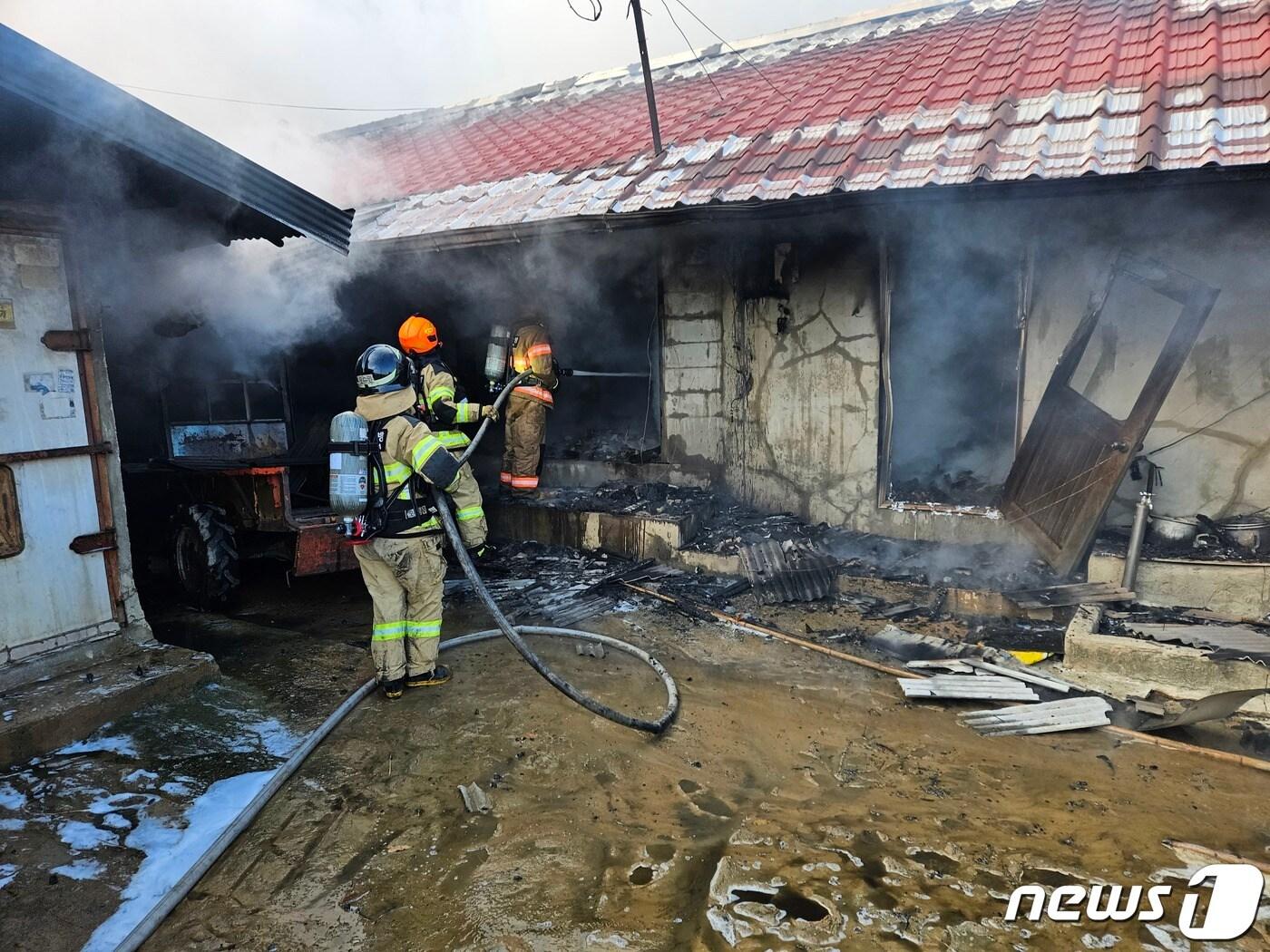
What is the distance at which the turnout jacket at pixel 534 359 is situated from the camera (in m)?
8.52

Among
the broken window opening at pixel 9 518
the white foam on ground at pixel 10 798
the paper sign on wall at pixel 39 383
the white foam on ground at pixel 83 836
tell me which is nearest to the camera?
the white foam on ground at pixel 83 836

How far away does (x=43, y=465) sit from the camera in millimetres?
5125

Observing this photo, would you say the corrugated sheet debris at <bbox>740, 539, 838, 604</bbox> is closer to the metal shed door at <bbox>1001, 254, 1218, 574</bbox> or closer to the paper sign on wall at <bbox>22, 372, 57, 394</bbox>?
the metal shed door at <bbox>1001, 254, 1218, 574</bbox>

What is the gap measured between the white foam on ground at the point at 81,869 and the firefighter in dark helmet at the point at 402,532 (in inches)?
76.6

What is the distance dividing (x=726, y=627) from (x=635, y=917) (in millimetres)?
3375

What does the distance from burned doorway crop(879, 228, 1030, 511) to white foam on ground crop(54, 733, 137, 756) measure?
6564mm

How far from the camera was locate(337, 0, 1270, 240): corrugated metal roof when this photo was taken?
5824mm

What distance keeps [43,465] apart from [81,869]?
9.46ft

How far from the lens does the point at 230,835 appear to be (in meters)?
3.67

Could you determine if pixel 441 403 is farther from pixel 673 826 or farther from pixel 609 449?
pixel 673 826

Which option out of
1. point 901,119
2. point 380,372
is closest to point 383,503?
point 380,372

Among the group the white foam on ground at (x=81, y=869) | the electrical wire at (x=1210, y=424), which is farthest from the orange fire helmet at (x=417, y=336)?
the electrical wire at (x=1210, y=424)

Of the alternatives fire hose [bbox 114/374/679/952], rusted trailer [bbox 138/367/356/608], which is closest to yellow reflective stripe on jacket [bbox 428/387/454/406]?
fire hose [bbox 114/374/679/952]

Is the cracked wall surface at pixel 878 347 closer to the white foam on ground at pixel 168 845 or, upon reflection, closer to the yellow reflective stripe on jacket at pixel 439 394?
the yellow reflective stripe on jacket at pixel 439 394
